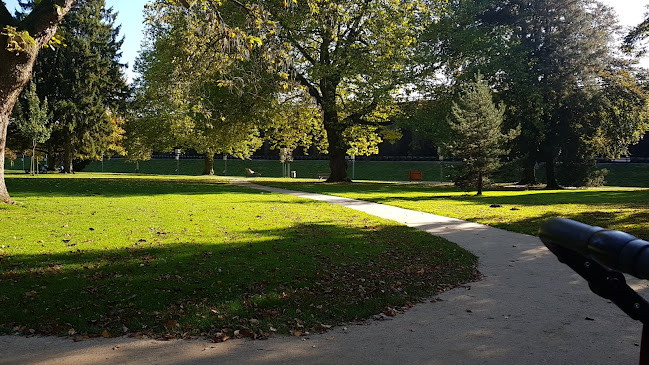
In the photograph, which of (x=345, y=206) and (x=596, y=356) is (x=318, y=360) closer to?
(x=596, y=356)

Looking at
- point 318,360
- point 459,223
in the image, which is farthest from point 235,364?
point 459,223

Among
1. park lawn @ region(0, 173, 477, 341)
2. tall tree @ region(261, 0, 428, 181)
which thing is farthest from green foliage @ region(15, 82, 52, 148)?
park lawn @ region(0, 173, 477, 341)

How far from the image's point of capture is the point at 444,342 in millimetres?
4285

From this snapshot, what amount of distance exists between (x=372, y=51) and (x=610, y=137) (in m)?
17.6

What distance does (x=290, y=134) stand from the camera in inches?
1264

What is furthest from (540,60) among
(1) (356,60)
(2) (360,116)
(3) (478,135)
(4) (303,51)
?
(4) (303,51)

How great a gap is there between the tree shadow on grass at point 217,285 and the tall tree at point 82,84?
39244mm

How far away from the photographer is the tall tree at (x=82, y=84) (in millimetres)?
41938

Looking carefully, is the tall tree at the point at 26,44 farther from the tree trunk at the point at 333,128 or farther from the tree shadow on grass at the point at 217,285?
the tree trunk at the point at 333,128

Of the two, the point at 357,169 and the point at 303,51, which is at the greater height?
the point at 303,51

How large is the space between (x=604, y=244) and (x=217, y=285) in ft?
17.3

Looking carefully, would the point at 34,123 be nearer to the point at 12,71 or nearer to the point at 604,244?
the point at 12,71

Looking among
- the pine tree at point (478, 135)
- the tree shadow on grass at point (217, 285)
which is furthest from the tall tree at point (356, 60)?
the tree shadow on grass at point (217, 285)

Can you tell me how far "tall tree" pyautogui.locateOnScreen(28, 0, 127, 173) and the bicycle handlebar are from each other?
151 ft
